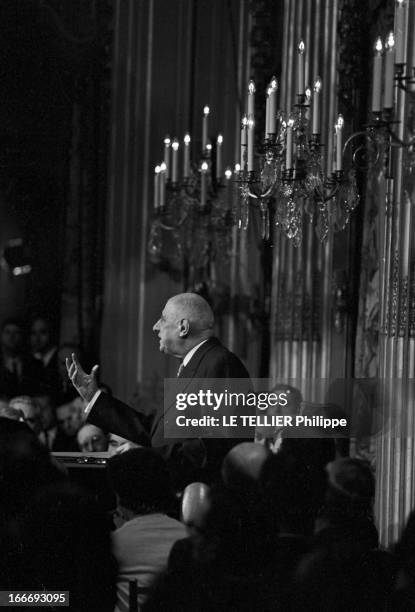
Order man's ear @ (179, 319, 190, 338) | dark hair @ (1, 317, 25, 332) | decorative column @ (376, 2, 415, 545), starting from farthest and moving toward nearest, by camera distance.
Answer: dark hair @ (1, 317, 25, 332), decorative column @ (376, 2, 415, 545), man's ear @ (179, 319, 190, 338)

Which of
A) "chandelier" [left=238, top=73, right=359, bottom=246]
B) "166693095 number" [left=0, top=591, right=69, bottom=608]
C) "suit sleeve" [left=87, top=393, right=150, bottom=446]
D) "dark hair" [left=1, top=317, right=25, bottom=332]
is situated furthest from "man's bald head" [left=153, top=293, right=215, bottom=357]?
"dark hair" [left=1, top=317, right=25, bottom=332]

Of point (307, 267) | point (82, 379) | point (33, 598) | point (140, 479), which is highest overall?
point (307, 267)

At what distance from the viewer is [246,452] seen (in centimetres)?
452

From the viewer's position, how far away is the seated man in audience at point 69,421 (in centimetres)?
826

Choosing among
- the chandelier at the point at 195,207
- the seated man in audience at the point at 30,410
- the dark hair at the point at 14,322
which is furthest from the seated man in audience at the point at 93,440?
the dark hair at the point at 14,322

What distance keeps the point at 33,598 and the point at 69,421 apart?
184 inches

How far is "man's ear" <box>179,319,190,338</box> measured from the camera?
17.7 ft

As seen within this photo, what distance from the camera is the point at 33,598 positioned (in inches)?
181

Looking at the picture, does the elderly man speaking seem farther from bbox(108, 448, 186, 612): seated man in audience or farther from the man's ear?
bbox(108, 448, 186, 612): seated man in audience

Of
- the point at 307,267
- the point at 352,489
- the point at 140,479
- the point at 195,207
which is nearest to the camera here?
the point at 140,479

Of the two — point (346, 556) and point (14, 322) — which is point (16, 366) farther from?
point (346, 556)

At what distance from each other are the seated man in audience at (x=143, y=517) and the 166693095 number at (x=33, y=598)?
0.38 metres

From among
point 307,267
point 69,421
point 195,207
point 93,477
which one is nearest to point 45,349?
point 69,421

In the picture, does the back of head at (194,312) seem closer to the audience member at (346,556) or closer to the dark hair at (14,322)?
the audience member at (346,556)
